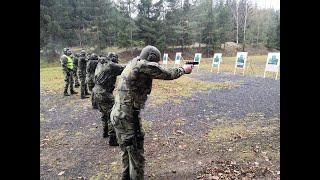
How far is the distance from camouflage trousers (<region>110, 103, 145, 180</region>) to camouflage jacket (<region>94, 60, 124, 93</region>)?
0.78ft

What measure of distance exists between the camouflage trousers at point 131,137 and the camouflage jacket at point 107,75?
0.24 metres

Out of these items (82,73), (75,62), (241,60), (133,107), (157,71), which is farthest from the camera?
(82,73)

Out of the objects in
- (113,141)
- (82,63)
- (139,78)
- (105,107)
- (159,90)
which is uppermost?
(82,63)

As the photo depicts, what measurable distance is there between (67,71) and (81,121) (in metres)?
0.44

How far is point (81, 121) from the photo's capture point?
131 inches

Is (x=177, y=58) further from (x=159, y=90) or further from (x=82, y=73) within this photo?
(x=82, y=73)

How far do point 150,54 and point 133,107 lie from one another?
16.9 inches

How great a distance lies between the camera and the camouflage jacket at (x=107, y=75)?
328cm

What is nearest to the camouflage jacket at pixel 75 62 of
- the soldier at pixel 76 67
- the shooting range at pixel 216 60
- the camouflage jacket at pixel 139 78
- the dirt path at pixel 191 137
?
the soldier at pixel 76 67

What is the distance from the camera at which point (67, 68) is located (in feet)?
11.1

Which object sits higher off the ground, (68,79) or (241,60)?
(241,60)

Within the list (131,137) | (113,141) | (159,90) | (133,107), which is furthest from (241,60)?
(113,141)
